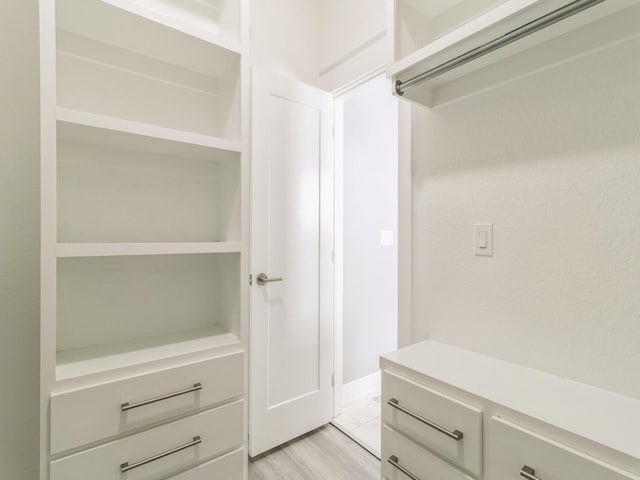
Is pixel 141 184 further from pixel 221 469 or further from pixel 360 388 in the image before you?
pixel 360 388

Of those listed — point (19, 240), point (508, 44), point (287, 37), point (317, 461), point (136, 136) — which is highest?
point (287, 37)

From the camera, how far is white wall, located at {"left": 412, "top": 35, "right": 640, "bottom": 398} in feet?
3.10

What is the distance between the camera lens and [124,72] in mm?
1326

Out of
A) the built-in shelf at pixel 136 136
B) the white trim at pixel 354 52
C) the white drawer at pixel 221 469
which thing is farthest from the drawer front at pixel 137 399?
the white trim at pixel 354 52

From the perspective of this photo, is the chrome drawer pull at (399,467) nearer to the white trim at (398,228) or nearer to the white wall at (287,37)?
the white trim at (398,228)

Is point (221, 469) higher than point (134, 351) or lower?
lower

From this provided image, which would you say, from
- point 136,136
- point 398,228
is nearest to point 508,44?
point 398,228

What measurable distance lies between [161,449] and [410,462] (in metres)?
0.89

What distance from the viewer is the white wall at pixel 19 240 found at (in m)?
1.13

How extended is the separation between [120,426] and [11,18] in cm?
151

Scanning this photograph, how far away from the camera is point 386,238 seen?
276 centimetres

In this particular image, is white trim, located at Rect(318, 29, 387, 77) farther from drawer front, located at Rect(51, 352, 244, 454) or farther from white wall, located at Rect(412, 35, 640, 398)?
drawer front, located at Rect(51, 352, 244, 454)

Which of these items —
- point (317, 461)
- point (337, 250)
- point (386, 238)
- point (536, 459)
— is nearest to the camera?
point (536, 459)

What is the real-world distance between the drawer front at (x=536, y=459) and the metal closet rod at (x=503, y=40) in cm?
113
